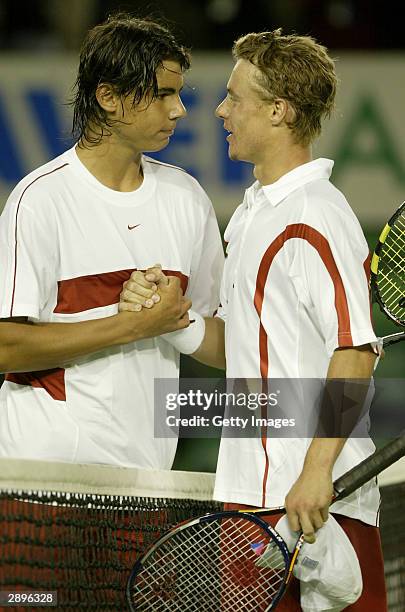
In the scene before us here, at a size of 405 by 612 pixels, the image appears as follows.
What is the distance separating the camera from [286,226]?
9.27 feet

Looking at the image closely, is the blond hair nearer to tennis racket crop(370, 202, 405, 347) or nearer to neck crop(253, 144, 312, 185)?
neck crop(253, 144, 312, 185)

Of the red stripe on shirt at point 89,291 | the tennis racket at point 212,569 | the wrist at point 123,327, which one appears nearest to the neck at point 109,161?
the red stripe on shirt at point 89,291

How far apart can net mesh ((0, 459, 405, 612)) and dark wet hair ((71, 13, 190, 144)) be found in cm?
89

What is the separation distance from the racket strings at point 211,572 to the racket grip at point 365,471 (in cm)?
22

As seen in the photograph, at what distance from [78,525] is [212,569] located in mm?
334

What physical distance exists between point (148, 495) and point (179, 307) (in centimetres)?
48

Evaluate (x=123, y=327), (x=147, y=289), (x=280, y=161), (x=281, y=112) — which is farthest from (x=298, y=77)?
(x=123, y=327)

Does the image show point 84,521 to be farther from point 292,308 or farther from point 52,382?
point 292,308

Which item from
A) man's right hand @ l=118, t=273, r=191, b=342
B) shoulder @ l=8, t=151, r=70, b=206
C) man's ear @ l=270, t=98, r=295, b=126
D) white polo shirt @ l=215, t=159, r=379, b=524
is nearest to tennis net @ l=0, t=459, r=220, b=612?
white polo shirt @ l=215, t=159, r=379, b=524

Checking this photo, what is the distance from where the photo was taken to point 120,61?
3.18 metres

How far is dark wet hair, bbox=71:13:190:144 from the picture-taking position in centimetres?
317

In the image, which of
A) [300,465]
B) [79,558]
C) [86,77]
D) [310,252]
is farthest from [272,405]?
[86,77]

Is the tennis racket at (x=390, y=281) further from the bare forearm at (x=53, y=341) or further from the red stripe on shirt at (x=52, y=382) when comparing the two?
the red stripe on shirt at (x=52, y=382)

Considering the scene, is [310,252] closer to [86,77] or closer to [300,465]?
[300,465]
